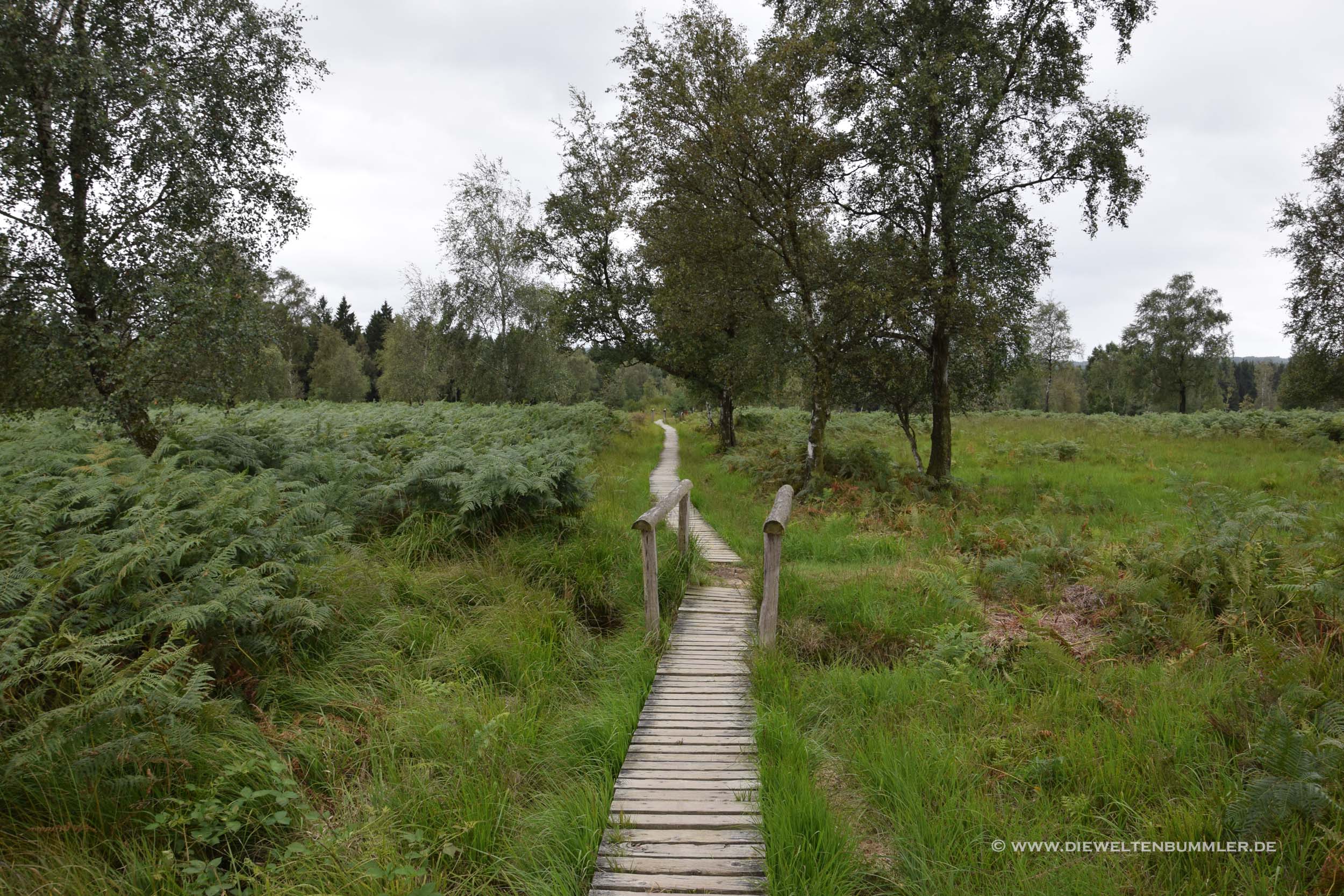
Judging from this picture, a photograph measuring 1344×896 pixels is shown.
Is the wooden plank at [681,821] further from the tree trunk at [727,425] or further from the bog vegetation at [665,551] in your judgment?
the tree trunk at [727,425]

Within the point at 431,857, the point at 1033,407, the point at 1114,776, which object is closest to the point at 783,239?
the point at 1114,776

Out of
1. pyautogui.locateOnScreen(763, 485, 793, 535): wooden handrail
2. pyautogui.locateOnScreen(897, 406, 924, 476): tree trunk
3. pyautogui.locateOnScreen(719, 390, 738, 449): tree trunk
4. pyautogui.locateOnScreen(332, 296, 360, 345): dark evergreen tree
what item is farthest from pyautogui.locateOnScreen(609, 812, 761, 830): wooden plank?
pyautogui.locateOnScreen(332, 296, 360, 345): dark evergreen tree

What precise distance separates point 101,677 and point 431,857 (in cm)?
232

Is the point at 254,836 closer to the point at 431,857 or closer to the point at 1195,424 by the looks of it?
the point at 431,857

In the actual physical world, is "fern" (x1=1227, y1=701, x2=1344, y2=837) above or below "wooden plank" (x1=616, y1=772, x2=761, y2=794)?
above

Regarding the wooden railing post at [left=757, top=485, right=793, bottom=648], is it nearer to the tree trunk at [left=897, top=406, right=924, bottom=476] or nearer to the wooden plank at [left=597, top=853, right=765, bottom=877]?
the wooden plank at [left=597, top=853, right=765, bottom=877]

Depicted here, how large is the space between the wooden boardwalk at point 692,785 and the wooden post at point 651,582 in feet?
0.95

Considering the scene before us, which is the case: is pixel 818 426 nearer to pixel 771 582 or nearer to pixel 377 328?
pixel 771 582

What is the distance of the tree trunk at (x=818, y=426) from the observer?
1455 centimetres

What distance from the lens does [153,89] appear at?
905cm

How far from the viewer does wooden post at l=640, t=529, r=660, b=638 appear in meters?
6.17

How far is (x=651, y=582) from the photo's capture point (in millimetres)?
6242

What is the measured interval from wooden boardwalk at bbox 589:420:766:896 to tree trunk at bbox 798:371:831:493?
28.0 ft

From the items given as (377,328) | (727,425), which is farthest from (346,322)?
(727,425)
